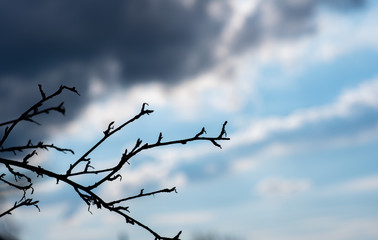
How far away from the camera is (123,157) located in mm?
5977

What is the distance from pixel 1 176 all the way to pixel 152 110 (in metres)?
2.31

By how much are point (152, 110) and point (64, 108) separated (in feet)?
3.59

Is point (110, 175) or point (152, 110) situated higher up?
point (152, 110)

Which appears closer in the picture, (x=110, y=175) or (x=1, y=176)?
(x=110, y=175)

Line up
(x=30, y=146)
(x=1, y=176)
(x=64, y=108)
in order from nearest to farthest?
(x=64, y=108) → (x=30, y=146) → (x=1, y=176)

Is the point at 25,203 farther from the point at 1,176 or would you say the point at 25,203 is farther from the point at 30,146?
the point at 30,146

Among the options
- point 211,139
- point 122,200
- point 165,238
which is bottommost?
point 165,238

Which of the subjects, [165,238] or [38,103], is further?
[165,238]

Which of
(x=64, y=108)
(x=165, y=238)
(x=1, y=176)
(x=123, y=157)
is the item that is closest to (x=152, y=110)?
(x=123, y=157)

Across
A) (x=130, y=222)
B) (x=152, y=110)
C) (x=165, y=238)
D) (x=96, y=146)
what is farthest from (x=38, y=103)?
(x=165, y=238)

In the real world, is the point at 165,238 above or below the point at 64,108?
below

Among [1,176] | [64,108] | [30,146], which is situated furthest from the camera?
[1,176]

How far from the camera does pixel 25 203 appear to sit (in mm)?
7168

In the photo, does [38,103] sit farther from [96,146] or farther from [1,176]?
[1,176]
